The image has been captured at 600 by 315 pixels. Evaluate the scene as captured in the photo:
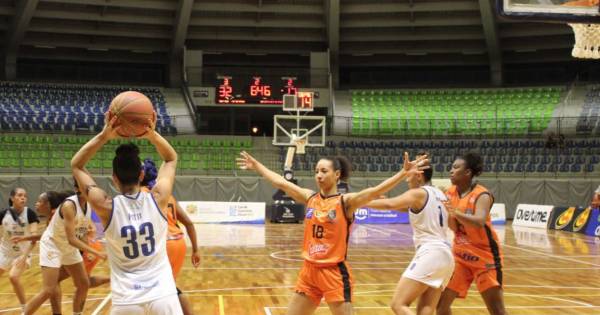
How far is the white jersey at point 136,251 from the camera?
3.43 m

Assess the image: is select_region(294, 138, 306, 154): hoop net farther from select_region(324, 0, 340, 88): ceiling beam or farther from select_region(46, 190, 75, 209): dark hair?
select_region(46, 190, 75, 209): dark hair

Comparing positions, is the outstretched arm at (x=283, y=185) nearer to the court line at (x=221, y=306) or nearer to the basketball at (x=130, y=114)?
the basketball at (x=130, y=114)

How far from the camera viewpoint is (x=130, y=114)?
3.49m

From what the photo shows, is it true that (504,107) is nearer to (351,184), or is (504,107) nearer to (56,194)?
(351,184)

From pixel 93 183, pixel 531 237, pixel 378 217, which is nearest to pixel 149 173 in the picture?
pixel 93 183

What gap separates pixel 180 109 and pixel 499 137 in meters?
14.0

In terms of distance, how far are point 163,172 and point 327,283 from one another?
5.05ft

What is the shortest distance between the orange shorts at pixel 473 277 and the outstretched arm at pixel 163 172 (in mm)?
2938

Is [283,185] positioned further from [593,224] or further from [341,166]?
[593,224]

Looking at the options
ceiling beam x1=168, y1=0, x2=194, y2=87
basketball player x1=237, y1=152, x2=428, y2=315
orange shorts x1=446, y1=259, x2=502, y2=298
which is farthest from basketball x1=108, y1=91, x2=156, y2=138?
ceiling beam x1=168, y1=0, x2=194, y2=87

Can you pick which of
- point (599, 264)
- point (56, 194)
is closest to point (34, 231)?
point (56, 194)

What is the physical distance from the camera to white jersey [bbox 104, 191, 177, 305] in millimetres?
3430

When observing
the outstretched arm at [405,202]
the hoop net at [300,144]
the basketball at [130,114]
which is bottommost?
the hoop net at [300,144]

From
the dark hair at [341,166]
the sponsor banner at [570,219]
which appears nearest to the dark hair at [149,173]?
the dark hair at [341,166]
